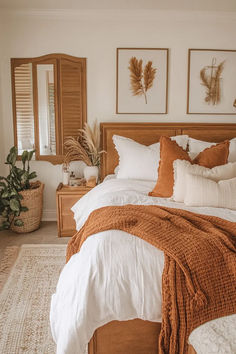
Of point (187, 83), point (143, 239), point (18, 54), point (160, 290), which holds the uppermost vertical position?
point (18, 54)

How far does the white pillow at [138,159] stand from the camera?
3214 millimetres

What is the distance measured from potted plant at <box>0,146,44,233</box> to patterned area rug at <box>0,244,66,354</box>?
397 mm

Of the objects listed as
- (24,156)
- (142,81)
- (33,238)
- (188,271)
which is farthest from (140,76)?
(188,271)

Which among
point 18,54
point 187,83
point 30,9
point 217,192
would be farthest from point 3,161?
point 217,192

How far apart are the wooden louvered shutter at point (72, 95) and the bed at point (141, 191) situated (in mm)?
336

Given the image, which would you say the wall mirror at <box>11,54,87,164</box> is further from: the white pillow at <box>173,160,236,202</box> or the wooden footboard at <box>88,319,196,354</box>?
the wooden footboard at <box>88,319,196,354</box>

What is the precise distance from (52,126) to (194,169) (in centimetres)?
195

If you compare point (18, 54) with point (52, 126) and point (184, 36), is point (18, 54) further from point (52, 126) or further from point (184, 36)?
point (184, 36)

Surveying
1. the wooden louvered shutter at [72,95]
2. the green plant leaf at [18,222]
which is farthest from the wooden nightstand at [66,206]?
the wooden louvered shutter at [72,95]

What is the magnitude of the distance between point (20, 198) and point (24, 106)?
107 cm

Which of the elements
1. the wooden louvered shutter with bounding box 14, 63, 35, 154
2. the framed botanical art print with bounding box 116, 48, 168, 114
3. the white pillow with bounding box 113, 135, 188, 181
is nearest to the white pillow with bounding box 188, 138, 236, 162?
the white pillow with bounding box 113, 135, 188, 181

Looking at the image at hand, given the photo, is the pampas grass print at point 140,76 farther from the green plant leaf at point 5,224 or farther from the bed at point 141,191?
the green plant leaf at point 5,224

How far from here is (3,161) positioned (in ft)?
12.9

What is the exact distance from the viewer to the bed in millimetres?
1609
